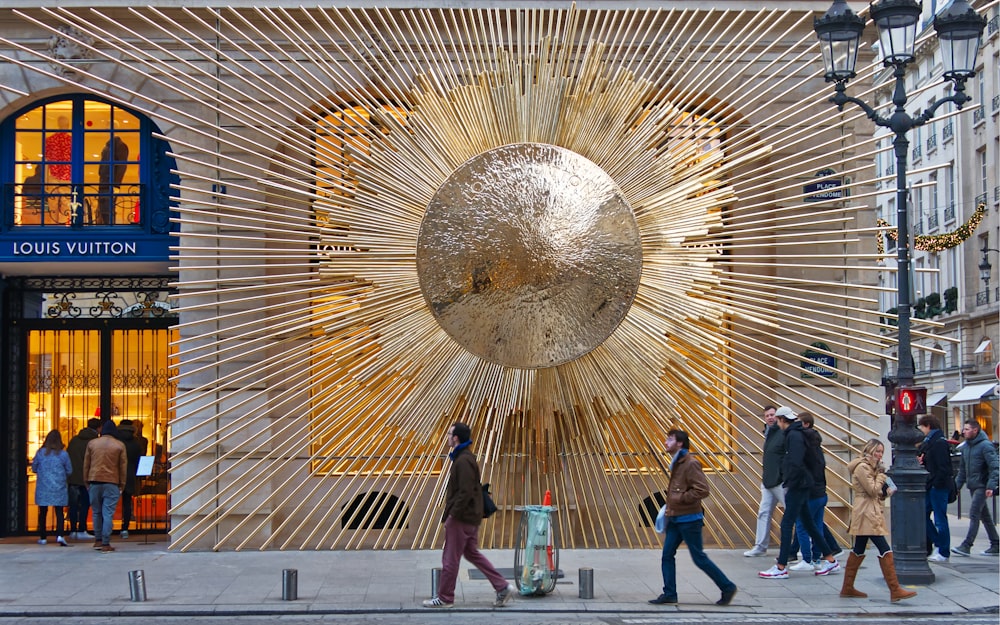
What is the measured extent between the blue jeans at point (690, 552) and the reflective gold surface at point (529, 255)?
93.2 inches

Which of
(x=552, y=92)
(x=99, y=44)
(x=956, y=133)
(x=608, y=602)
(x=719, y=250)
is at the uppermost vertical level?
(x=956, y=133)

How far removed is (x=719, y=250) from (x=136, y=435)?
23.2ft

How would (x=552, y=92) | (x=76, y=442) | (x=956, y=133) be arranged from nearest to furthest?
(x=552, y=92)
(x=76, y=442)
(x=956, y=133)

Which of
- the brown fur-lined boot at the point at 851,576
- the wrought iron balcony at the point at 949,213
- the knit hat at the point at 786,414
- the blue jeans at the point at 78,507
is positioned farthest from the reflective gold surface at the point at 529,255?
the wrought iron balcony at the point at 949,213

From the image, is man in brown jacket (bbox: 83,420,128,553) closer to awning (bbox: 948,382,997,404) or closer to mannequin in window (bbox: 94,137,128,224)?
mannequin in window (bbox: 94,137,128,224)

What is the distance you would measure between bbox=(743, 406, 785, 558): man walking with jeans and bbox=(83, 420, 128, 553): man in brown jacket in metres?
6.58

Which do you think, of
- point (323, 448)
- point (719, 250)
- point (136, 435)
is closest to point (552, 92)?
point (719, 250)

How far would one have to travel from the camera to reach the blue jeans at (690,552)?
34.7 ft

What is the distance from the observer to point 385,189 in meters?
12.6

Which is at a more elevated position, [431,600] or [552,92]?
[552,92]

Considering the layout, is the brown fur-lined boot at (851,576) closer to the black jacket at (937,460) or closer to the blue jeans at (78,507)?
the black jacket at (937,460)

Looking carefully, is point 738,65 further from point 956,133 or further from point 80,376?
point 956,133

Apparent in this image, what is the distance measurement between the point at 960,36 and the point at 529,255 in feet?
13.9

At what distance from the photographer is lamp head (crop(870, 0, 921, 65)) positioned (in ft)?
37.4
